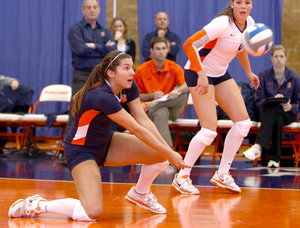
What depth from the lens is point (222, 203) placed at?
8.70ft

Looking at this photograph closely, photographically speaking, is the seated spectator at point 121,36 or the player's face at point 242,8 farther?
the seated spectator at point 121,36

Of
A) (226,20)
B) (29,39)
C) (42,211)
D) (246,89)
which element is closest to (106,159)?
(42,211)

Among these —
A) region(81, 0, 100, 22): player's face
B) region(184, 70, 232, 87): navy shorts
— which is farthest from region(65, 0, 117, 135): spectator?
region(184, 70, 232, 87): navy shorts

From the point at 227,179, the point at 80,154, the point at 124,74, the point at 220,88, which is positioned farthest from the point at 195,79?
the point at 80,154

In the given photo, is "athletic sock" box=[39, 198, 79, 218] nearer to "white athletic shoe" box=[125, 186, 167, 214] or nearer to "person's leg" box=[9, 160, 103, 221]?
"person's leg" box=[9, 160, 103, 221]

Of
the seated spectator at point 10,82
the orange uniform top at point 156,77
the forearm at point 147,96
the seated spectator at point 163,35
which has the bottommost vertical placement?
the forearm at point 147,96

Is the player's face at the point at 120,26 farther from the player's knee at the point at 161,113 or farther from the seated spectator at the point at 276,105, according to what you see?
the seated spectator at the point at 276,105

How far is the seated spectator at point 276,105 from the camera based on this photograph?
15.6 ft

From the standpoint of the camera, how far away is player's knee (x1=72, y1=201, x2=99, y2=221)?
2100 mm

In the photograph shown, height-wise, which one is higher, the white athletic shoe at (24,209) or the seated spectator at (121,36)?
the seated spectator at (121,36)

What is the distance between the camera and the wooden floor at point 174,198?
212 cm

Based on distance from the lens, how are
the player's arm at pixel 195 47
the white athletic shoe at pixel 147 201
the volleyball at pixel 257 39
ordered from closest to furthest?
1. the white athletic shoe at pixel 147 201
2. the volleyball at pixel 257 39
3. the player's arm at pixel 195 47

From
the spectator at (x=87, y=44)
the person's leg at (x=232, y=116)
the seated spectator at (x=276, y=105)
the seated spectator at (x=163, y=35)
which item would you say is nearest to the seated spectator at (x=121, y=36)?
Answer: the seated spectator at (x=163, y=35)

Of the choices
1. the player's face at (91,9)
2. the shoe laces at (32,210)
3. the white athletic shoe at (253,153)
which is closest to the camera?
the shoe laces at (32,210)
